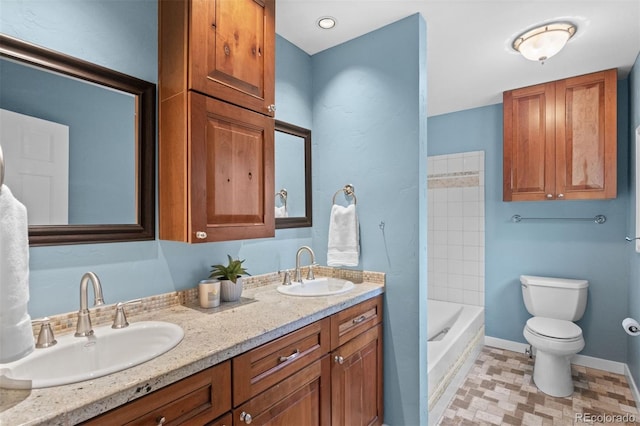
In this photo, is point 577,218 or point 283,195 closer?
point 283,195

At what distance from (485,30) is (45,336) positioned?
2642mm

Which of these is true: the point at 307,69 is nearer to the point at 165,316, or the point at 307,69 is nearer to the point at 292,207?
the point at 292,207

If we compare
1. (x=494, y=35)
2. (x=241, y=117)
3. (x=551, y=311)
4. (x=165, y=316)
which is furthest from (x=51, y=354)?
(x=551, y=311)

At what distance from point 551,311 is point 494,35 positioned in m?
2.32

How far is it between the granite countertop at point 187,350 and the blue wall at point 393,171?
0.28m

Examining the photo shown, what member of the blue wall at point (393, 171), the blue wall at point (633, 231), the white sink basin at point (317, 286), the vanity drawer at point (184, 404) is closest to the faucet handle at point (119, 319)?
the vanity drawer at point (184, 404)

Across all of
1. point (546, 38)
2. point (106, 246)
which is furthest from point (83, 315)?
point (546, 38)

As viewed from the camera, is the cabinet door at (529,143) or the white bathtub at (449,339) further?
the cabinet door at (529,143)

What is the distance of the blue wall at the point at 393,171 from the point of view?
192cm

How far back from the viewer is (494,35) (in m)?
2.10

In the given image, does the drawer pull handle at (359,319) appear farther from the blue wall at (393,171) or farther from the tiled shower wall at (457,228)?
the tiled shower wall at (457,228)

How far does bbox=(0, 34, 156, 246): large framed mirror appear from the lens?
44.5 inches

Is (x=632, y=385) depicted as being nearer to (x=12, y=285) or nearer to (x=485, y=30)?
(x=485, y=30)

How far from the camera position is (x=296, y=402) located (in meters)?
1.39
